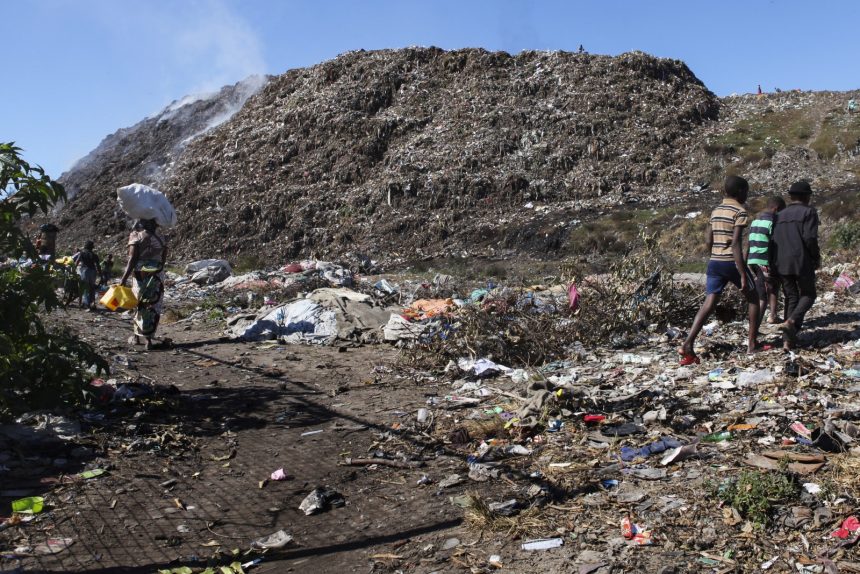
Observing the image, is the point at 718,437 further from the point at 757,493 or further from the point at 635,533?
the point at 635,533

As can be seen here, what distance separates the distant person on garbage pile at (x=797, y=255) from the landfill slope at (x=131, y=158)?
101ft

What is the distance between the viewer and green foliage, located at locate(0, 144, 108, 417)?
149 inches

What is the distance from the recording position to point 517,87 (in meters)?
30.8

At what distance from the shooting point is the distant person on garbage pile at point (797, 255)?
5.10 m

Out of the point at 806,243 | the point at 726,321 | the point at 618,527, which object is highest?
the point at 806,243

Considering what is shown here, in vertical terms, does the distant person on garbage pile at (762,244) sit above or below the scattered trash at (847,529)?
above

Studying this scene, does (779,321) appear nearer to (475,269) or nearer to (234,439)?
(234,439)

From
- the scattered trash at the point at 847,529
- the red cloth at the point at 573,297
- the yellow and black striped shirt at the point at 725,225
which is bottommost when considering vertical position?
the scattered trash at the point at 847,529

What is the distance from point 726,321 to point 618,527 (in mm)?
3730

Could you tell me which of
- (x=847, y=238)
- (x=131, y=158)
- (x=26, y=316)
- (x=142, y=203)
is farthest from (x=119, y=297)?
(x=131, y=158)

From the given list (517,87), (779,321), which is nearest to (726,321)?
(779,321)

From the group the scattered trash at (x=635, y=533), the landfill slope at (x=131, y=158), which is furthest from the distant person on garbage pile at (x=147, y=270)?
the landfill slope at (x=131, y=158)

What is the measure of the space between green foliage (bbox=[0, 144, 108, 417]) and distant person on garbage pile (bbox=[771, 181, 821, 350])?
190 inches

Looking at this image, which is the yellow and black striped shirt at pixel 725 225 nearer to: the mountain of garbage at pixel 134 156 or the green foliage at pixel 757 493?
the green foliage at pixel 757 493
